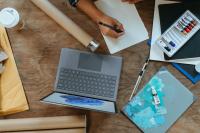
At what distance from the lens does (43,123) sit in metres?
1.17

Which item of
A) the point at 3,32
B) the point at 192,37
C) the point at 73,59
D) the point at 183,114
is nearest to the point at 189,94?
the point at 183,114

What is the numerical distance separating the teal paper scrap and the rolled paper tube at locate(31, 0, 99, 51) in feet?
0.74

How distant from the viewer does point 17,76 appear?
1211mm

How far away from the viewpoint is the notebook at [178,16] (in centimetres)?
119

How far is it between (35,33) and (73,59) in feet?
0.55

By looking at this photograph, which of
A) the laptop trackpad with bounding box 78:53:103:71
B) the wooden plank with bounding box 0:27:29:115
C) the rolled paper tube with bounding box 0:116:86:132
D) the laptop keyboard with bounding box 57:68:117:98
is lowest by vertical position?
the rolled paper tube with bounding box 0:116:86:132

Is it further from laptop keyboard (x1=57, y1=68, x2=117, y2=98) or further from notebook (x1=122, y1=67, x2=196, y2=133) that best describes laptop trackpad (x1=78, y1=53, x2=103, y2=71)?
notebook (x1=122, y1=67, x2=196, y2=133)

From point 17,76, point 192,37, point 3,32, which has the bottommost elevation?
point 17,76

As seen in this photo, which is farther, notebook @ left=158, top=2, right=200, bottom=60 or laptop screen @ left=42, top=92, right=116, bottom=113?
notebook @ left=158, top=2, right=200, bottom=60

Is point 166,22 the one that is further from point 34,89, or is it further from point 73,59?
point 34,89

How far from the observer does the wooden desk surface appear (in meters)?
1.18

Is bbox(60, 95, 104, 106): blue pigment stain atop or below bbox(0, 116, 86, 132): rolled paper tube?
atop

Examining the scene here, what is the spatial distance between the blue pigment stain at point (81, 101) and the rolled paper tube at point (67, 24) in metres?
0.18

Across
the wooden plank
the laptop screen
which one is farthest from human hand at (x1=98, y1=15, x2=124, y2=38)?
the wooden plank
